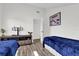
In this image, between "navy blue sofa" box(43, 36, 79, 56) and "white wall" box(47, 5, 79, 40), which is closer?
"navy blue sofa" box(43, 36, 79, 56)

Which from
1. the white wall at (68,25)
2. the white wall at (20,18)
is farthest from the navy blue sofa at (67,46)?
the white wall at (20,18)

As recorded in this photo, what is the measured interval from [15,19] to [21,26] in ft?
0.47

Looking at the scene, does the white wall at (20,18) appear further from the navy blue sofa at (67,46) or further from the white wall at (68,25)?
the navy blue sofa at (67,46)

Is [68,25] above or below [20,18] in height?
below

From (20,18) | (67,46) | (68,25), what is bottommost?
(67,46)

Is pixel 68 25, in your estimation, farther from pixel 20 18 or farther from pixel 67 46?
pixel 20 18

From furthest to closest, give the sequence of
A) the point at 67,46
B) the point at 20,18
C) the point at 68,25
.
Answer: the point at 68,25 < the point at 67,46 < the point at 20,18

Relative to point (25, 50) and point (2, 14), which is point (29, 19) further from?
point (25, 50)

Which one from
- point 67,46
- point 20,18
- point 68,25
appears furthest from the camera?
point 68,25

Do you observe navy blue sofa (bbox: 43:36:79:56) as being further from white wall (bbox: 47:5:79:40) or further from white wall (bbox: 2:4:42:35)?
white wall (bbox: 2:4:42:35)

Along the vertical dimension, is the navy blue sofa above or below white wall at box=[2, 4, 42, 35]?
below

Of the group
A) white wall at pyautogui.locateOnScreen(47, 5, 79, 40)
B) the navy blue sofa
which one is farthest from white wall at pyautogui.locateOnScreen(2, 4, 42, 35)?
the navy blue sofa

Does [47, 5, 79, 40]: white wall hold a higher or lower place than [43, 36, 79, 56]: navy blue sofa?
higher

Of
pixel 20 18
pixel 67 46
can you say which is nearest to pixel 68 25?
pixel 67 46
